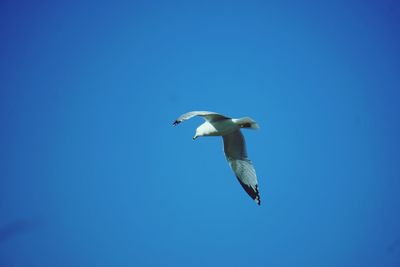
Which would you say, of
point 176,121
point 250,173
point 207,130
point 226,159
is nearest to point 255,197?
point 250,173

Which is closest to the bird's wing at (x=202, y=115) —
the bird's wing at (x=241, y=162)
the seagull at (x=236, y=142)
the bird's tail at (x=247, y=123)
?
the seagull at (x=236, y=142)

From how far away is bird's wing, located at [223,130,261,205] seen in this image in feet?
17.2

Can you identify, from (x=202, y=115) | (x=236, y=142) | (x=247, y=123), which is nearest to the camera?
(x=202, y=115)

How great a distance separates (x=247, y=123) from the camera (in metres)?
4.88

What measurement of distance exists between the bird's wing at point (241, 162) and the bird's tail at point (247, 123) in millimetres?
276

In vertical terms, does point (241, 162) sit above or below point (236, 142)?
below

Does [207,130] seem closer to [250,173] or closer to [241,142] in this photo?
[241,142]

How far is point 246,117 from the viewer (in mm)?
4789

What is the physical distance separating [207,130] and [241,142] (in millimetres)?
611

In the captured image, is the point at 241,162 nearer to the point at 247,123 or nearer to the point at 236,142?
the point at 236,142

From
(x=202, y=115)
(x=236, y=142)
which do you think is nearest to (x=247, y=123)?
(x=236, y=142)

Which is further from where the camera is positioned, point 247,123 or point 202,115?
point 247,123

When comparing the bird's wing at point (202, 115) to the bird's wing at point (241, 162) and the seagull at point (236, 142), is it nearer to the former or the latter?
the seagull at point (236, 142)

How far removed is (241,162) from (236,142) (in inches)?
13.3
